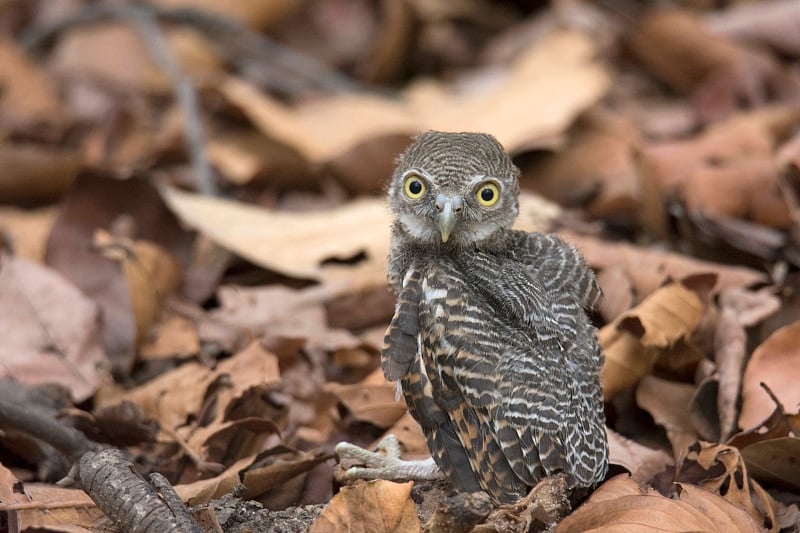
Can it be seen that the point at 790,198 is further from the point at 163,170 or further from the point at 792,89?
the point at 163,170

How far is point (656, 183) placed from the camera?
5.32 meters

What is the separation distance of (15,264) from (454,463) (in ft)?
7.83

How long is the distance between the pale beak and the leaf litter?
0.80 meters

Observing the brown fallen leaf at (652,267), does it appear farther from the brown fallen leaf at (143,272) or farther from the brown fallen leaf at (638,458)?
the brown fallen leaf at (143,272)

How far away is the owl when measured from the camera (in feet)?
10.1

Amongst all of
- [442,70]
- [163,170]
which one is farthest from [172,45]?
[442,70]

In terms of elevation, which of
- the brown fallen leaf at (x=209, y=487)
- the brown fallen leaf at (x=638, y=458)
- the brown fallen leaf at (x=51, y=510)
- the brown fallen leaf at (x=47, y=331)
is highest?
the brown fallen leaf at (x=47, y=331)

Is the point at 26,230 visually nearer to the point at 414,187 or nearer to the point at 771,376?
the point at 414,187

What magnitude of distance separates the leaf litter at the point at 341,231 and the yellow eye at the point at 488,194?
75cm

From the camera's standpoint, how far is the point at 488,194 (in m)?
3.64

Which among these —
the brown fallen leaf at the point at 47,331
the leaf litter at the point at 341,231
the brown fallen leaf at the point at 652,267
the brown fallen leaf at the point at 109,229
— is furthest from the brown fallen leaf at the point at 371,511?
the brown fallen leaf at the point at 109,229

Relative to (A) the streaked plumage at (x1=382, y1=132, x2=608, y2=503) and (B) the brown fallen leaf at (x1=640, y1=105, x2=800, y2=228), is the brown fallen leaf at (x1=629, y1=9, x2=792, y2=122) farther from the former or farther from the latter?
(A) the streaked plumage at (x1=382, y1=132, x2=608, y2=503)

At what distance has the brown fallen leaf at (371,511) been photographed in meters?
2.90

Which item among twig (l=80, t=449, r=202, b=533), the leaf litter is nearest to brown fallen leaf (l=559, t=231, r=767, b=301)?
the leaf litter
